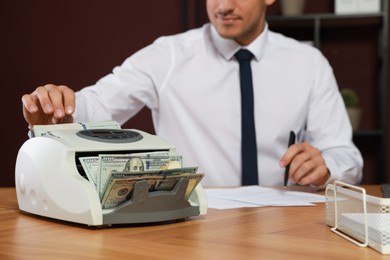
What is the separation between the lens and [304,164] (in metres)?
1.88

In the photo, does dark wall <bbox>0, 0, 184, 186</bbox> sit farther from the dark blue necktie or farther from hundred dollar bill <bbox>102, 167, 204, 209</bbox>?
hundred dollar bill <bbox>102, 167, 204, 209</bbox>

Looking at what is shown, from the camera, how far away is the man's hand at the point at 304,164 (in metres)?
1.85

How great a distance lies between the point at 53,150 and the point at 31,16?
3368mm

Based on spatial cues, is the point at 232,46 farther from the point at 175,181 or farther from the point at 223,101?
the point at 175,181

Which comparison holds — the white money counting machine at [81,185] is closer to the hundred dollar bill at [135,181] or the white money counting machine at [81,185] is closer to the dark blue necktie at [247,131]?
the hundred dollar bill at [135,181]

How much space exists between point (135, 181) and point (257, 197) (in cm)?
52

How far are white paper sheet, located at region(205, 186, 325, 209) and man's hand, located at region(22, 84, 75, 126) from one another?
1.25 ft

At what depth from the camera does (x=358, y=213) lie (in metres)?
1.09

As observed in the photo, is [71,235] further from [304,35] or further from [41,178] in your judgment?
[304,35]

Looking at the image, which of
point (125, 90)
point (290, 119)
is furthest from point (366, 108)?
point (125, 90)

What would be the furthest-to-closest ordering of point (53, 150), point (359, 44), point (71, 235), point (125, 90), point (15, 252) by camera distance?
point (359, 44) < point (125, 90) < point (53, 150) < point (71, 235) < point (15, 252)

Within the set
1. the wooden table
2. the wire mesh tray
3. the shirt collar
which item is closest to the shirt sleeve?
the shirt collar

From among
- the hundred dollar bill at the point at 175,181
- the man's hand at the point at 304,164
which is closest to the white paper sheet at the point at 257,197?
the man's hand at the point at 304,164

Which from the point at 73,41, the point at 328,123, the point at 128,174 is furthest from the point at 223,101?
the point at 73,41
